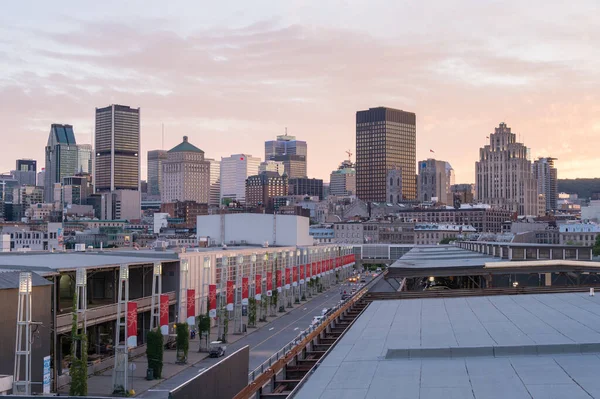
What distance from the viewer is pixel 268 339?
79188 millimetres

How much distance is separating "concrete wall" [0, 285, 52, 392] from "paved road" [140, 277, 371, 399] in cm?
795

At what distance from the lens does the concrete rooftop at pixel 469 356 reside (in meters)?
21.2

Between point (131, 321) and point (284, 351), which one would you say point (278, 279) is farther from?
point (284, 351)

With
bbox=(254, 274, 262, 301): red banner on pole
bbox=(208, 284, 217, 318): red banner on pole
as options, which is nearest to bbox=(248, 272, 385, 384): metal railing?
bbox=(208, 284, 217, 318): red banner on pole

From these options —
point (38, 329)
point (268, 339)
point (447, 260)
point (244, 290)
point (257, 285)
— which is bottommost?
point (268, 339)

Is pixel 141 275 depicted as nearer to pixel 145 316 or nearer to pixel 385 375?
pixel 145 316

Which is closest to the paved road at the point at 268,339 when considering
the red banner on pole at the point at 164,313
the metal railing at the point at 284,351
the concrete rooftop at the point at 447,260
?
the red banner on pole at the point at 164,313

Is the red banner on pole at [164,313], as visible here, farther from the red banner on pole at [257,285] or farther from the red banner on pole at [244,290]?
the red banner on pole at [257,285]

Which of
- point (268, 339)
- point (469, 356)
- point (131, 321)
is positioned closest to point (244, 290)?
point (268, 339)

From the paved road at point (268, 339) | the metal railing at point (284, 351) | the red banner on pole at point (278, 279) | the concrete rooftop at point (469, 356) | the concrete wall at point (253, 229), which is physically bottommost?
the paved road at point (268, 339)

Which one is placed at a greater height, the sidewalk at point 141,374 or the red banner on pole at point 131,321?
the red banner on pole at point 131,321

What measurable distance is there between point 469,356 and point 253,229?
123208 millimetres

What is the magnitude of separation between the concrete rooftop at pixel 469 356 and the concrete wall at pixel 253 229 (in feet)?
362

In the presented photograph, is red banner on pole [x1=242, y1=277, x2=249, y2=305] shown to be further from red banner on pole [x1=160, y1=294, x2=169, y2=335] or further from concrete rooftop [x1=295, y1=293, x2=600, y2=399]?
concrete rooftop [x1=295, y1=293, x2=600, y2=399]
